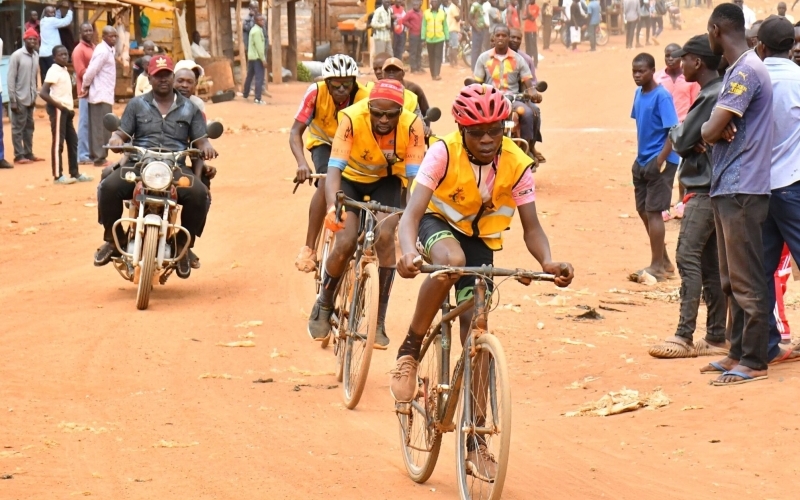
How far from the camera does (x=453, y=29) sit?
40000 millimetres

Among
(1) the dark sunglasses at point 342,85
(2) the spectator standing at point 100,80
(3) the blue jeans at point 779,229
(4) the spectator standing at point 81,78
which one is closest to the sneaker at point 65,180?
(2) the spectator standing at point 100,80

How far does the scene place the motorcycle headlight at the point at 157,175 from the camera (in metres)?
10.3

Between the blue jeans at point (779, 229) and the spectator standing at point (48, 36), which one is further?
the spectator standing at point (48, 36)

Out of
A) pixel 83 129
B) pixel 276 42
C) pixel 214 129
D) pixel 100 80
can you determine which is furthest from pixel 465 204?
pixel 276 42

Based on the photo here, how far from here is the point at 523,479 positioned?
5934mm

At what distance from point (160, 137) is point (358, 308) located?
3.96 metres

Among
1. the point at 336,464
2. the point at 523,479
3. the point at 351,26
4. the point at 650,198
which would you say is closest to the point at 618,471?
the point at 523,479

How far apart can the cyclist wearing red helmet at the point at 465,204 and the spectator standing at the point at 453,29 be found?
33.5 m

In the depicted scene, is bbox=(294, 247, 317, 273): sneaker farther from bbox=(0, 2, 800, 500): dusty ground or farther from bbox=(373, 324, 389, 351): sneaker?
bbox=(373, 324, 389, 351): sneaker

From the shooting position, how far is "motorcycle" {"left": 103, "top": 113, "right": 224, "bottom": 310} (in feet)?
33.9

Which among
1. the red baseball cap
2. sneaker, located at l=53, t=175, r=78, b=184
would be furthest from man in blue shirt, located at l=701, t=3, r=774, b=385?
sneaker, located at l=53, t=175, r=78, b=184

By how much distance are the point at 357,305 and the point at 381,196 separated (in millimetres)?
1191

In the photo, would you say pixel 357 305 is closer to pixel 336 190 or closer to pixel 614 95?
pixel 336 190

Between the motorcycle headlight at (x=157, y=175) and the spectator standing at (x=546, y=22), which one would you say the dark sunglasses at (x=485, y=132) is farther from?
the spectator standing at (x=546, y=22)
